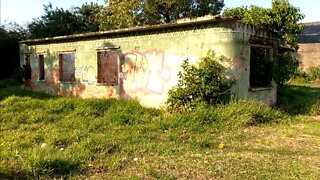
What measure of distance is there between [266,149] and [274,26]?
925 centimetres

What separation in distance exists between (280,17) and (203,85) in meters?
6.95

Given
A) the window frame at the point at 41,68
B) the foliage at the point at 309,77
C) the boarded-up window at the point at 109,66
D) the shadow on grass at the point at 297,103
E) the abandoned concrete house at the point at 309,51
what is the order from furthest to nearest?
the abandoned concrete house at the point at 309,51, the foliage at the point at 309,77, the window frame at the point at 41,68, the boarded-up window at the point at 109,66, the shadow on grass at the point at 297,103

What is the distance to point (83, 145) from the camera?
6.02 m

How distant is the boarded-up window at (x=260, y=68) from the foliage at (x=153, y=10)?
37.6ft

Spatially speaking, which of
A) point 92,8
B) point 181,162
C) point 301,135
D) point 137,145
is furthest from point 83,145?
point 92,8

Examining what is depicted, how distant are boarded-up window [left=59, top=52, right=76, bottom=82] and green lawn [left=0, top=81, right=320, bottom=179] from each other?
3.86 m

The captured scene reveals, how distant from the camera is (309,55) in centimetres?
2681

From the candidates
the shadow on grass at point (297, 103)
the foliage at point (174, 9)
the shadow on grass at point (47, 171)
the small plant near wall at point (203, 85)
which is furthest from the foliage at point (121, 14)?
the shadow on grass at point (47, 171)

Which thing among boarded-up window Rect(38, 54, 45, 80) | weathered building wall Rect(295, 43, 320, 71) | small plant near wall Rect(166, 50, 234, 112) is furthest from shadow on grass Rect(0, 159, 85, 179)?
weathered building wall Rect(295, 43, 320, 71)

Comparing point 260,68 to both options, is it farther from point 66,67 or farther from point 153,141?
point 66,67

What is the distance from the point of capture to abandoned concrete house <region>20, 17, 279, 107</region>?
951 cm

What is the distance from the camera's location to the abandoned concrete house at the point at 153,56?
31.2 feet

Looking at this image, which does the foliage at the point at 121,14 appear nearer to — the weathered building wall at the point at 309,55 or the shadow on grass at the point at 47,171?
the weathered building wall at the point at 309,55

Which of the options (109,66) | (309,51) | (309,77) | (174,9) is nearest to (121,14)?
(174,9)
